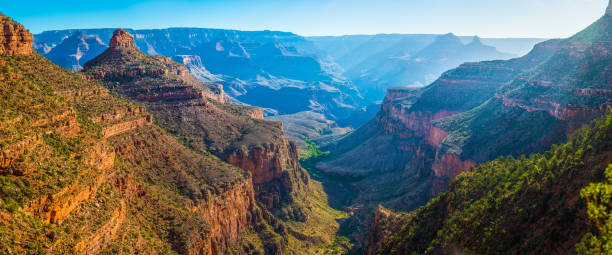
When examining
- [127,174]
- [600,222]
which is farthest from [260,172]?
[600,222]

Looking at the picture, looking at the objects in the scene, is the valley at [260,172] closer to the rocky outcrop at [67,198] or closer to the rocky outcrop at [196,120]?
the rocky outcrop at [67,198]

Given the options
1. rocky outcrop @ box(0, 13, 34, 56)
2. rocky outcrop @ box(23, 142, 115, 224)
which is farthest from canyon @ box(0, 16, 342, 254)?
rocky outcrop @ box(0, 13, 34, 56)

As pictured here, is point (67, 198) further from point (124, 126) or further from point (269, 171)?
point (269, 171)

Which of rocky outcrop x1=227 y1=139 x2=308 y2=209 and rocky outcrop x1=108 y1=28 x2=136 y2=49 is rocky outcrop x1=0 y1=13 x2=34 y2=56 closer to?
rocky outcrop x1=227 y1=139 x2=308 y2=209

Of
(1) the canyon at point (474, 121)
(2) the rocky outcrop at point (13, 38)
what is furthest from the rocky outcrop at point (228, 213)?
(2) the rocky outcrop at point (13, 38)

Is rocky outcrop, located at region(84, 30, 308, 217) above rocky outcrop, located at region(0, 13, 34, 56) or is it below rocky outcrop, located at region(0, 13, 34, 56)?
below
